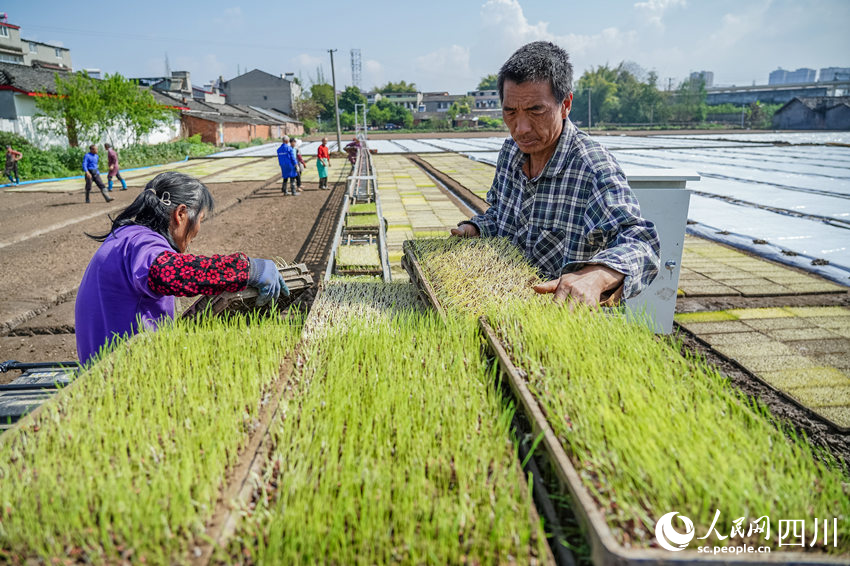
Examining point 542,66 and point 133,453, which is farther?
point 542,66

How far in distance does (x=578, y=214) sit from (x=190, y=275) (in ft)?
5.13

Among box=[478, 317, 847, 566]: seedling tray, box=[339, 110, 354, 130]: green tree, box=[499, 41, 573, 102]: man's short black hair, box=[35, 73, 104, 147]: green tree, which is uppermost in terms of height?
Answer: box=[339, 110, 354, 130]: green tree

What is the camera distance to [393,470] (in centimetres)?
110

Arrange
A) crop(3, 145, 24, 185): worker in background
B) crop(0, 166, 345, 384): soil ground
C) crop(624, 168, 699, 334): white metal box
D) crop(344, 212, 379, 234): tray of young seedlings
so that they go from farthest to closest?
1. crop(3, 145, 24, 185): worker in background
2. crop(344, 212, 379, 234): tray of young seedlings
3. crop(0, 166, 345, 384): soil ground
4. crop(624, 168, 699, 334): white metal box

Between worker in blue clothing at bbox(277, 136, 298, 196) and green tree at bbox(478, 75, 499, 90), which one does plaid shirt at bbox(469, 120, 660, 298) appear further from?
green tree at bbox(478, 75, 499, 90)

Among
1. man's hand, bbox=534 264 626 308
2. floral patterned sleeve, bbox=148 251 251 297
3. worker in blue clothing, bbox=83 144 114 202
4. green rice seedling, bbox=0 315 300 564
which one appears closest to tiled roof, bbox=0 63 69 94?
worker in blue clothing, bbox=83 144 114 202

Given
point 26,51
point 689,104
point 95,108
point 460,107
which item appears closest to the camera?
point 95,108

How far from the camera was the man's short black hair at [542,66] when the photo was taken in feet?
6.21

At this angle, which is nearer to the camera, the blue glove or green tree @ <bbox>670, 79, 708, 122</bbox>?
the blue glove

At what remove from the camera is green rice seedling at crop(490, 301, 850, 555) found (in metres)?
0.92

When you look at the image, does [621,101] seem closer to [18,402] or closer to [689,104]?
[689,104]

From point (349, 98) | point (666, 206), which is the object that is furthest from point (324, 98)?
point (666, 206)

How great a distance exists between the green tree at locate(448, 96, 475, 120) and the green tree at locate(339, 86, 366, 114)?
54.6ft

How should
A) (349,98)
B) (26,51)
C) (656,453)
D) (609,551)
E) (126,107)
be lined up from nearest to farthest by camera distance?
(609,551)
(656,453)
(126,107)
(26,51)
(349,98)
